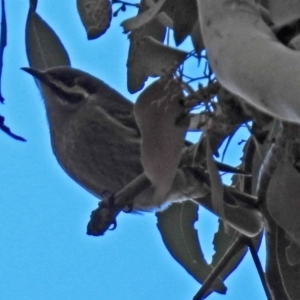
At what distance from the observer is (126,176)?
213 cm

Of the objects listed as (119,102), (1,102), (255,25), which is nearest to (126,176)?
(119,102)

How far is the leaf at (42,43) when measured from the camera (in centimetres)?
157

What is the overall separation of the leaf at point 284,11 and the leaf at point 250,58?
6 centimetres

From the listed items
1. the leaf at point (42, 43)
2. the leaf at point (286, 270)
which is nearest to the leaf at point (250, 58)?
the leaf at point (286, 270)

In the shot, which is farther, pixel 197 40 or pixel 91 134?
pixel 91 134

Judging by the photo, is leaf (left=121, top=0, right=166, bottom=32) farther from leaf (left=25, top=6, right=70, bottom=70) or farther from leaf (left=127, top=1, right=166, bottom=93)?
leaf (left=25, top=6, right=70, bottom=70)

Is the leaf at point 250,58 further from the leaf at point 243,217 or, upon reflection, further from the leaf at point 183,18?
the leaf at point 243,217

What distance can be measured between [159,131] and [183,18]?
18cm

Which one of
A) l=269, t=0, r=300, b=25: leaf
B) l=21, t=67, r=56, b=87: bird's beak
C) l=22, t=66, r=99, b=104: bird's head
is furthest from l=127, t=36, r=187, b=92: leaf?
l=22, t=66, r=99, b=104: bird's head

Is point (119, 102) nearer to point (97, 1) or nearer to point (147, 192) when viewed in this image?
point (147, 192)

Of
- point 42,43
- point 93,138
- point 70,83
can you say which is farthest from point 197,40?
point 70,83

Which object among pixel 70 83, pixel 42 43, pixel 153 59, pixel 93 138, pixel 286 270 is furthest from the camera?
pixel 70 83

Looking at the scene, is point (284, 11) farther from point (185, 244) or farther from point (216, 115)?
point (185, 244)

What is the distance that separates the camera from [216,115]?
102 cm
